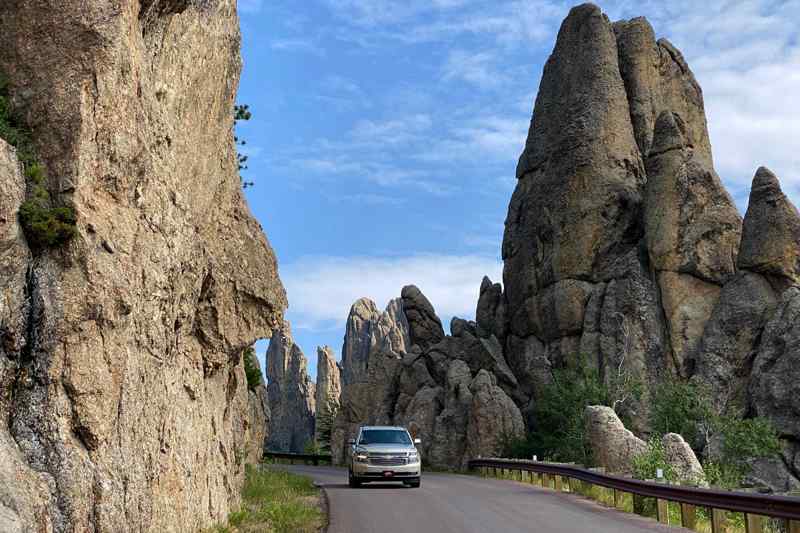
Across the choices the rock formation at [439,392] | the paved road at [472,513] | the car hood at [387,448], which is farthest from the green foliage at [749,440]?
the car hood at [387,448]

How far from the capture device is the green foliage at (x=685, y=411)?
4022 centimetres

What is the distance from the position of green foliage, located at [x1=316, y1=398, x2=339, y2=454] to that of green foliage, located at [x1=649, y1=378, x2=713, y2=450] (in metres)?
50.1

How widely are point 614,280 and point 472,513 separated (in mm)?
36538

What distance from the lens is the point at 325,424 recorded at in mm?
95688

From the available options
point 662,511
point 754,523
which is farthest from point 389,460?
point 754,523

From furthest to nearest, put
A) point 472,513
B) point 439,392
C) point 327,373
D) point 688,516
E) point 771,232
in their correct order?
point 327,373 → point 439,392 → point 771,232 → point 472,513 → point 688,516

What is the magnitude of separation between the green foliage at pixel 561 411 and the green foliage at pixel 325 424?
140ft

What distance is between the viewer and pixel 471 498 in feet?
68.2

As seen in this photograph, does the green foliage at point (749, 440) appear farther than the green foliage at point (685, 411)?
No

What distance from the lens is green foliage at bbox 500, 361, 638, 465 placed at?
44.7 metres

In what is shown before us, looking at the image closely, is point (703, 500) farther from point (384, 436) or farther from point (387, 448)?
point (384, 436)

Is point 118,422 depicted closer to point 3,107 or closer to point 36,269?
point 36,269

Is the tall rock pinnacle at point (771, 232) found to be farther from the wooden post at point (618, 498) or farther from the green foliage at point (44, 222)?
the green foliage at point (44, 222)

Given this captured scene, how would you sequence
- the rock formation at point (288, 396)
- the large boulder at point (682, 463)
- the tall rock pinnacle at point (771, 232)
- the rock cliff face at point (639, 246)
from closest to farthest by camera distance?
the large boulder at point (682, 463), the tall rock pinnacle at point (771, 232), the rock cliff face at point (639, 246), the rock formation at point (288, 396)
